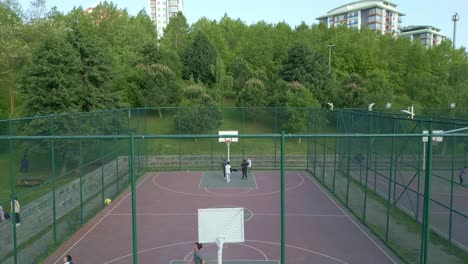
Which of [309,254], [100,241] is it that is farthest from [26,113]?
[309,254]

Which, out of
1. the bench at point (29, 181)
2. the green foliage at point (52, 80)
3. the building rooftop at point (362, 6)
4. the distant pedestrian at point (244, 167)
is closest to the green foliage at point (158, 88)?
the green foliage at point (52, 80)

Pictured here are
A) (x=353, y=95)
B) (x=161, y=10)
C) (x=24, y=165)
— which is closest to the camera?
(x=24, y=165)

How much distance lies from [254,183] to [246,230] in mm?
8540

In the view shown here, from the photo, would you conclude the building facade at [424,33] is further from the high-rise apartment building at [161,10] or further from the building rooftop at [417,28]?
the high-rise apartment building at [161,10]

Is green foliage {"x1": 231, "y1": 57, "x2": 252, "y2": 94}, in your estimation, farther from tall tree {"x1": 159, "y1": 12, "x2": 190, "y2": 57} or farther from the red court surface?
the red court surface

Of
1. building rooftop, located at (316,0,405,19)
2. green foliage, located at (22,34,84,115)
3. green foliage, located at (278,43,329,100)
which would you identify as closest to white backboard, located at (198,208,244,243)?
green foliage, located at (22,34,84,115)

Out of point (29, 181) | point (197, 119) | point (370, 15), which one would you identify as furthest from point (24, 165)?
point (370, 15)

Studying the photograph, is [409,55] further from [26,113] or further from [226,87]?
[26,113]

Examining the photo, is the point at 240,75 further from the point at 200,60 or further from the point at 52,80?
the point at 52,80

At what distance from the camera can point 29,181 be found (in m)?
17.1

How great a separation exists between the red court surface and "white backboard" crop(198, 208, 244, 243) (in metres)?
4.70

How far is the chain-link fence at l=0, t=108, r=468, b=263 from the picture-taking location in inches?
481

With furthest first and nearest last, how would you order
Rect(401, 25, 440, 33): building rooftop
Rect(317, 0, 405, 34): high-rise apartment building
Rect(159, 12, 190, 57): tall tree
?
Rect(401, 25, 440, 33): building rooftop
Rect(317, 0, 405, 34): high-rise apartment building
Rect(159, 12, 190, 57): tall tree

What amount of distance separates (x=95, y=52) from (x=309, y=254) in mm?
22359
